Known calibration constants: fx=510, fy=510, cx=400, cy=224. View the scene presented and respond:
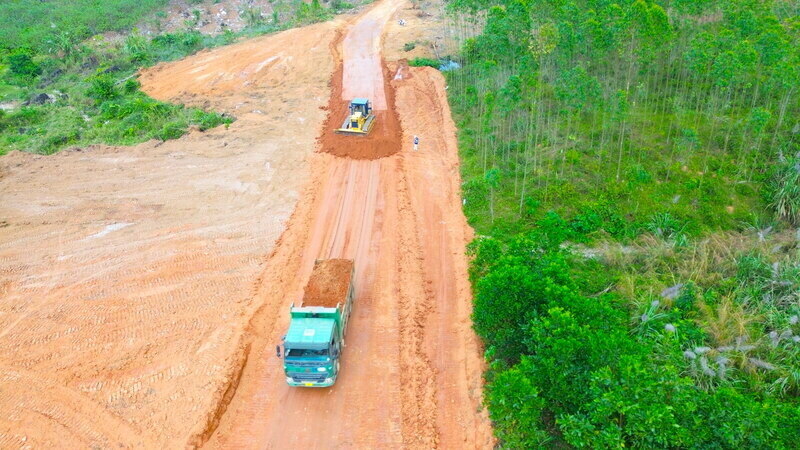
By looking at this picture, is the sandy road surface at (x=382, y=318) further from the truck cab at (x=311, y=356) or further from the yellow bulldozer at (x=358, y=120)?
the yellow bulldozer at (x=358, y=120)

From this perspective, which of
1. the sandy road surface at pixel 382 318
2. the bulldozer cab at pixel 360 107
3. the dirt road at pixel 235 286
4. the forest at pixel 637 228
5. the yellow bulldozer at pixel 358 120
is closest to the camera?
the forest at pixel 637 228

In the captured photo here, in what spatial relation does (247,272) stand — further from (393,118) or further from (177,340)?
(393,118)

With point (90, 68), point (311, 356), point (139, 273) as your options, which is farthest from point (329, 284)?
point (90, 68)

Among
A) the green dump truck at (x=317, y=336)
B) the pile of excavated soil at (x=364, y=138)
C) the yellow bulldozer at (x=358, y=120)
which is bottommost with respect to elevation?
the green dump truck at (x=317, y=336)

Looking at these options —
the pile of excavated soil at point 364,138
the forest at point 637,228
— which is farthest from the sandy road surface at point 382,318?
the forest at point 637,228

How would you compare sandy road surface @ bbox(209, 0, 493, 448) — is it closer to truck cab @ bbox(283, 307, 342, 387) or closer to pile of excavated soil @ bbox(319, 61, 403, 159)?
pile of excavated soil @ bbox(319, 61, 403, 159)

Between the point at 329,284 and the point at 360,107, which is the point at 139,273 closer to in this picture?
the point at 329,284
